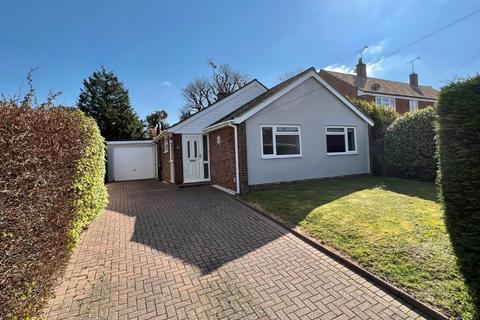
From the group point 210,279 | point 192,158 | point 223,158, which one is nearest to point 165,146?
point 192,158

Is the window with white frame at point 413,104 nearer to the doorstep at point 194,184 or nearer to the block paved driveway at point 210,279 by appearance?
the doorstep at point 194,184

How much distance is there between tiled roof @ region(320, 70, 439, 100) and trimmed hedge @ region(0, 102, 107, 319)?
25710 millimetres

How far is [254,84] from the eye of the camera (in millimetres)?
15023

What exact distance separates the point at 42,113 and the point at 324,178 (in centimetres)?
1066

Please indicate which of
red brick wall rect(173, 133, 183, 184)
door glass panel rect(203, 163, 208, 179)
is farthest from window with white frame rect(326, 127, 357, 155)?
red brick wall rect(173, 133, 183, 184)

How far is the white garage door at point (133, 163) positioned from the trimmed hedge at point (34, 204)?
51.1 feet

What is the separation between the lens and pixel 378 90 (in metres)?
24.8

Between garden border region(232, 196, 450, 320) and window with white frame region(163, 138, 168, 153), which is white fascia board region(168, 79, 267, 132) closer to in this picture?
window with white frame region(163, 138, 168, 153)

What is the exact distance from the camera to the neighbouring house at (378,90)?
24.1 meters

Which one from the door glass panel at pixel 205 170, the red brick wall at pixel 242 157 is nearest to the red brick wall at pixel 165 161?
the door glass panel at pixel 205 170

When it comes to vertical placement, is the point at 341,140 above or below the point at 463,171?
above

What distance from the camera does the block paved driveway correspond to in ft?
9.61

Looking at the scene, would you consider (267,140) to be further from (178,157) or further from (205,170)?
(178,157)

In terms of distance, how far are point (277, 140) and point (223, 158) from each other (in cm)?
261
